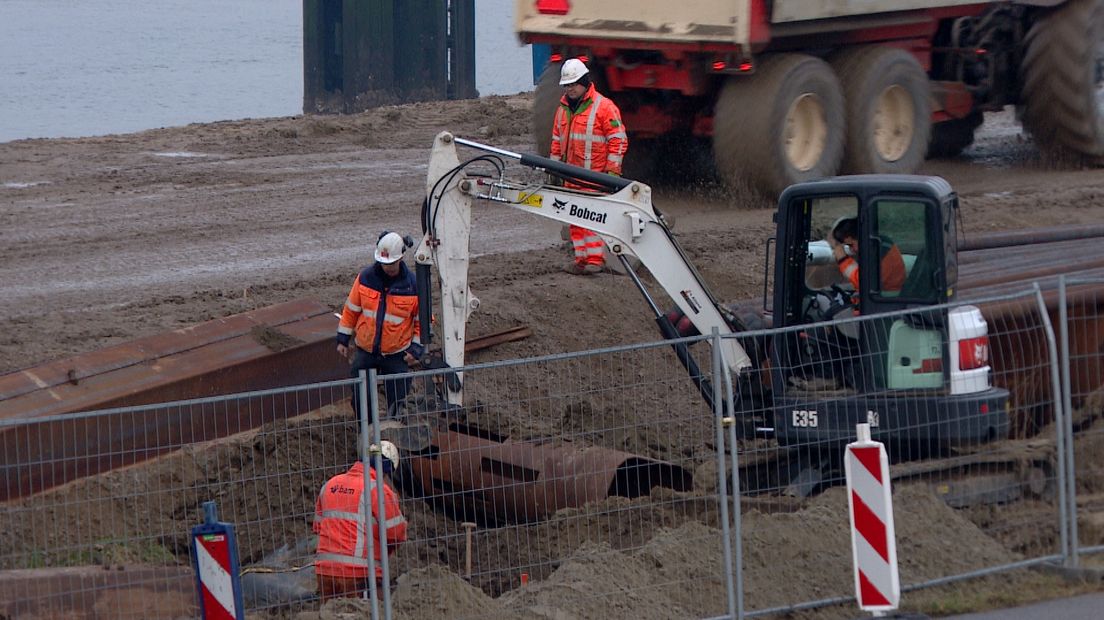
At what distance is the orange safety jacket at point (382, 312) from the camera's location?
10.0 metres

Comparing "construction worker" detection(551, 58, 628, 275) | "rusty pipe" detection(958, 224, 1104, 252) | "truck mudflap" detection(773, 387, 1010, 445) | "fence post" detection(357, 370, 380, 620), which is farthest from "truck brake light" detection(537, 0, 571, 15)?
"fence post" detection(357, 370, 380, 620)

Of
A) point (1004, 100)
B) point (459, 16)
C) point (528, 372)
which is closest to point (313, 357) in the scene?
point (528, 372)

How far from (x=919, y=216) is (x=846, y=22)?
23.5 feet

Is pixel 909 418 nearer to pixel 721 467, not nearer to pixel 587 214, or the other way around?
pixel 721 467

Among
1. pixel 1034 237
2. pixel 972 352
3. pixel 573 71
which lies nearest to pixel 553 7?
pixel 573 71

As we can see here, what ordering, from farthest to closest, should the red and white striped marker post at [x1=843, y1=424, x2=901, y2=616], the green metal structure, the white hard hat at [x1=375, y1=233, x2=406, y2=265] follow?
the green metal structure
the white hard hat at [x1=375, y1=233, x2=406, y2=265]
the red and white striped marker post at [x1=843, y1=424, x2=901, y2=616]

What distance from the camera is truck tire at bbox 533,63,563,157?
1479 cm

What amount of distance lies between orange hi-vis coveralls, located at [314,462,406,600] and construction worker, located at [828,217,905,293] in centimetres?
283

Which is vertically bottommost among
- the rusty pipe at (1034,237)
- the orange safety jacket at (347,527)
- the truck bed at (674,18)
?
the orange safety jacket at (347,527)

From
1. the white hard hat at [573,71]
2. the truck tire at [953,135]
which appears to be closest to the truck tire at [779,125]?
the white hard hat at [573,71]

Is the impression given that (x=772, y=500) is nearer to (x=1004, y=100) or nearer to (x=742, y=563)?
(x=742, y=563)

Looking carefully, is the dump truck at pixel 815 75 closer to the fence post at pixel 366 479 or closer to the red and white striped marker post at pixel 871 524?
the red and white striped marker post at pixel 871 524

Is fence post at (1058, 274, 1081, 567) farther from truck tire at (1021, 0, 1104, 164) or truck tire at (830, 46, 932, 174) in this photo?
truck tire at (1021, 0, 1104, 164)

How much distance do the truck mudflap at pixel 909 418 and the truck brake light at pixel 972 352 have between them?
16 cm
